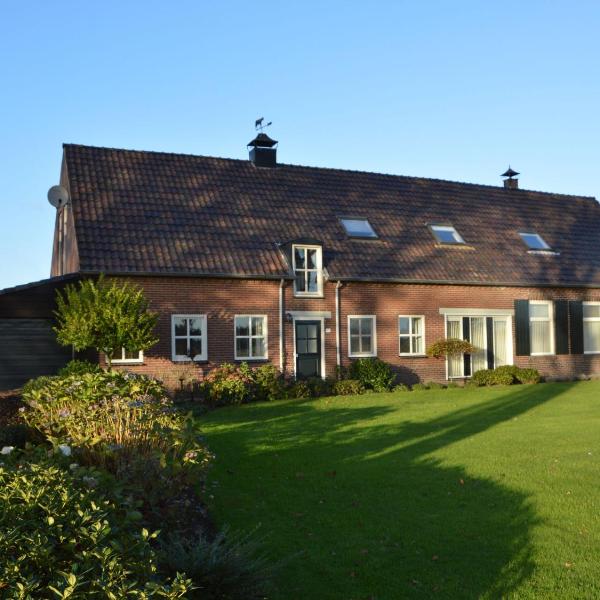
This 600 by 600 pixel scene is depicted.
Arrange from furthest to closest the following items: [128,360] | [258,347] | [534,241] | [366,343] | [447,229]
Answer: [534,241], [447,229], [366,343], [258,347], [128,360]

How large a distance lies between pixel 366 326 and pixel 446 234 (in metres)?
5.38

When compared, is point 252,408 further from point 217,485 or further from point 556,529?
point 556,529

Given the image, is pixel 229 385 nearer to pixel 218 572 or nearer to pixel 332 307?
pixel 332 307

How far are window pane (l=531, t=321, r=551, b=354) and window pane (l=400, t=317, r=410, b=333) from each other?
5.14 meters

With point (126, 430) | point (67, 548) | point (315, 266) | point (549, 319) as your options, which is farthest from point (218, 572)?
point (549, 319)

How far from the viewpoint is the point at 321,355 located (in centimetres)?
2361

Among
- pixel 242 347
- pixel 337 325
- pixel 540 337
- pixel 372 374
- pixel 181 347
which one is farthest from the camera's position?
pixel 540 337

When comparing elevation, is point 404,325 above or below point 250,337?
above

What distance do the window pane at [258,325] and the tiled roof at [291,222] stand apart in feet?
4.44

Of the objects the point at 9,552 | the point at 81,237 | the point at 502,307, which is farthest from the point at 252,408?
the point at 9,552

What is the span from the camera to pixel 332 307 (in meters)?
23.8

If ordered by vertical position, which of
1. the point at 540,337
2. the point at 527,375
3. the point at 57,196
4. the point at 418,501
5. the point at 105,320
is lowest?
the point at 418,501

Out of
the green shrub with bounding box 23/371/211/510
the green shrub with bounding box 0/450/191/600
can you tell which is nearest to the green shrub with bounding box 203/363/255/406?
the green shrub with bounding box 23/371/211/510

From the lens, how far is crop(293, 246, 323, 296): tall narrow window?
23469 millimetres
